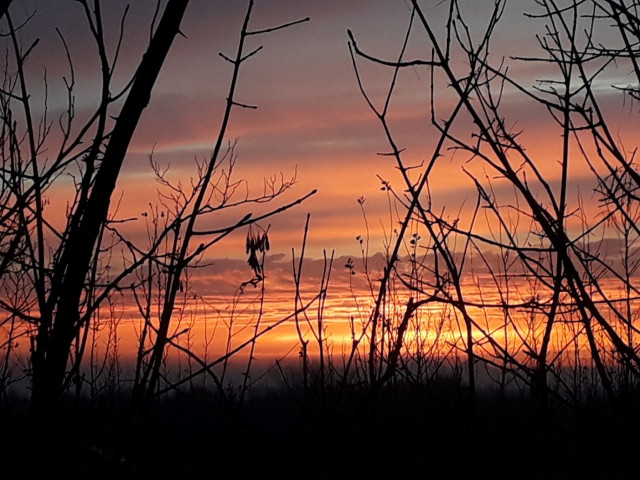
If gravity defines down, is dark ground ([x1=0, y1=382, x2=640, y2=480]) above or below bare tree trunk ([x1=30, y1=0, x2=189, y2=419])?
below

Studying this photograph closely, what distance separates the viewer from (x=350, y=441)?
171 centimetres

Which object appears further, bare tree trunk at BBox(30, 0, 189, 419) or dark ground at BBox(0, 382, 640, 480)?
dark ground at BBox(0, 382, 640, 480)

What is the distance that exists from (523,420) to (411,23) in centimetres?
813

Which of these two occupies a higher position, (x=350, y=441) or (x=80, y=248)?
(x=80, y=248)

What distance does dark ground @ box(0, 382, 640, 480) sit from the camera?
1468 millimetres

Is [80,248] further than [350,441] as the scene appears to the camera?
No

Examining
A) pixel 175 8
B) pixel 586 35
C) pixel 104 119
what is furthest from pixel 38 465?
pixel 586 35

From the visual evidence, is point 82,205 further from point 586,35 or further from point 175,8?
point 586,35

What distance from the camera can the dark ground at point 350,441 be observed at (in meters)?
1.47

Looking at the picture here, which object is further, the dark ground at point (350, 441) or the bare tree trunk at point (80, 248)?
the dark ground at point (350, 441)

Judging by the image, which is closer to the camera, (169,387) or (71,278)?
(71,278)

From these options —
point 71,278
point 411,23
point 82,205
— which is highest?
point 411,23

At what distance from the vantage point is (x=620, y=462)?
24.4ft

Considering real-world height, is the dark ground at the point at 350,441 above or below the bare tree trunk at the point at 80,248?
below
